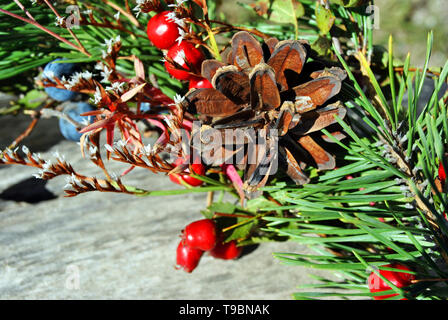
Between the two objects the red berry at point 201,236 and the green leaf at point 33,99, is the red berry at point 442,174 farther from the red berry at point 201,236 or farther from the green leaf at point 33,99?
the green leaf at point 33,99

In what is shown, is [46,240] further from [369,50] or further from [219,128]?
[369,50]

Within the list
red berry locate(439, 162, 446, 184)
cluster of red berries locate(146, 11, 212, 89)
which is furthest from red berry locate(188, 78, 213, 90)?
red berry locate(439, 162, 446, 184)

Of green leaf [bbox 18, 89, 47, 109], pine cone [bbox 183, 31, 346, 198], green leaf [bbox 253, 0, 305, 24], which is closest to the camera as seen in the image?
pine cone [bbox 183, 31, 346, 198]

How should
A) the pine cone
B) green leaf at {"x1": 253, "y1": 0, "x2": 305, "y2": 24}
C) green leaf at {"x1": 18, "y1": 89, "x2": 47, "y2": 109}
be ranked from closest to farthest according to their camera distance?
1. the pine cone
2. green leaf at {"x1": 253, "y1": 0, "x2": 305, "y2": 24}
3. green leaf at {"x1": 18, "y1": 89, "x2": 47, "y2": 109}

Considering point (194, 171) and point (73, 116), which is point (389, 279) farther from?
point (73, 116)

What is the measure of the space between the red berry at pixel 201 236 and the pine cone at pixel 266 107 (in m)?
0.16

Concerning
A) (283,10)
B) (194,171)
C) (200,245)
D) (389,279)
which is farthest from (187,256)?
(283,10)

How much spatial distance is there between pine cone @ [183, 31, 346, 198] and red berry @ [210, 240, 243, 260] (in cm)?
21

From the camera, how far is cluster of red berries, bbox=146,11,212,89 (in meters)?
0.47

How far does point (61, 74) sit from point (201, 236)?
332mm

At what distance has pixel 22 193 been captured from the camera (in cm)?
67

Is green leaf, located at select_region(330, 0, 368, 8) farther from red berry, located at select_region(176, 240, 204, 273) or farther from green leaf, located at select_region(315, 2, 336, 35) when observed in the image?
red berry, located at select_region(176, 240, 204, 273)
